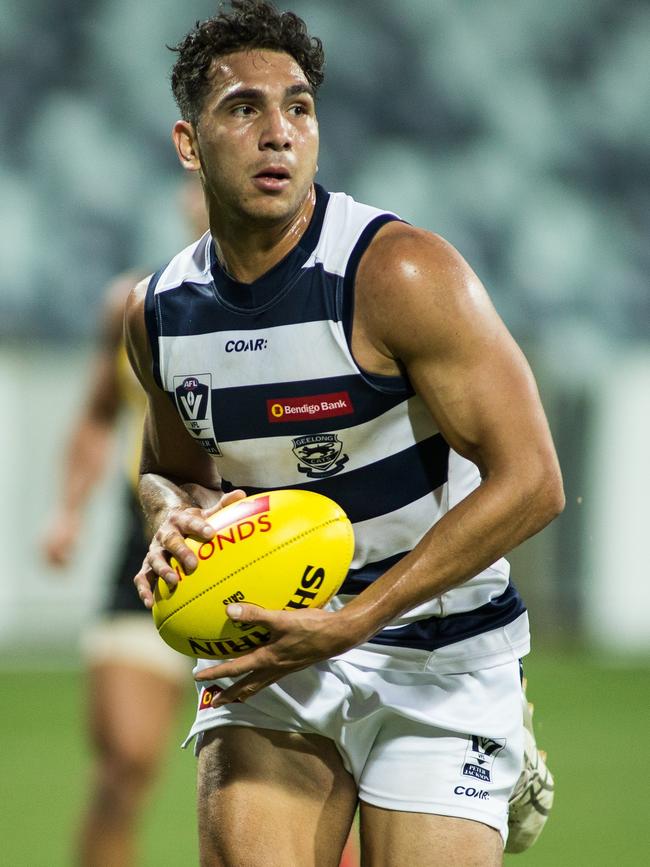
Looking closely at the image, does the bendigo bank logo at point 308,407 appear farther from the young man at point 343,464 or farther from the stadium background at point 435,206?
the stadium background at point 435,206

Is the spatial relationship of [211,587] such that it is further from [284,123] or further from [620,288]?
[620,288]

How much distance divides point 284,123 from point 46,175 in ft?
30.9

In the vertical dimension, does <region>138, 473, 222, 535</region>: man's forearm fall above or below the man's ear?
below

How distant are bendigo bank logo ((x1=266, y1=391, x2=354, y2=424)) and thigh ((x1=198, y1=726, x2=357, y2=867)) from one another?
28.3 inches

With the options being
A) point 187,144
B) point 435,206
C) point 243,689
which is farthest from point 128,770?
point 435,206

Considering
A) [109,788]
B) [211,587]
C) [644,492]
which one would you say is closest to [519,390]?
[211,587]

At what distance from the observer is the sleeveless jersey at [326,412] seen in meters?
2.86

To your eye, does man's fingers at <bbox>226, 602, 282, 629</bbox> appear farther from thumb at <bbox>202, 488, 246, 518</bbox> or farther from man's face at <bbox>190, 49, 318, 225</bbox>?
man's face at <bbox>190, 49, 318, 225</bbox>

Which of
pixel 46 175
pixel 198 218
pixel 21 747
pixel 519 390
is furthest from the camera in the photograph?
pixel 46 175

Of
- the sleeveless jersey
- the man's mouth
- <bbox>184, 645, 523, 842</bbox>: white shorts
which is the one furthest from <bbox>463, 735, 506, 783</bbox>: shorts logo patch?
the man's mouth

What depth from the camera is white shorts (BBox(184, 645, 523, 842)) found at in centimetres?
297

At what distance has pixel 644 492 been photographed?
9383 mm

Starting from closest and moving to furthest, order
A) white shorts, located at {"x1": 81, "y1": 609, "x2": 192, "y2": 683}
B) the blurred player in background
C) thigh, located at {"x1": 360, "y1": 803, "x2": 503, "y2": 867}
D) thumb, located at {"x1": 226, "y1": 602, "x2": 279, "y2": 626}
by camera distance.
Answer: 1. thumb, located at {"x1": 226, "y1": 602, "x2": 279, "y2": 626}
2. thigh, located at {"x1": 360, "y1": 803, "x2": 503, "y2": 867}
3. the blurred player in background
4. white shorts, located at {"x1": 81, "y1": 609, "x2": 192, "y2": 683}

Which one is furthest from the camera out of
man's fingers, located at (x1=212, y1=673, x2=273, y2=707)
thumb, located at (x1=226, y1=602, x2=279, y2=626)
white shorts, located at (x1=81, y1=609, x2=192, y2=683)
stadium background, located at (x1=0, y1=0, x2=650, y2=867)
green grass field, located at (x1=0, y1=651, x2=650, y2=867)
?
stadium background, located at (x1=0, y1=0, x2=650, y2=867)
